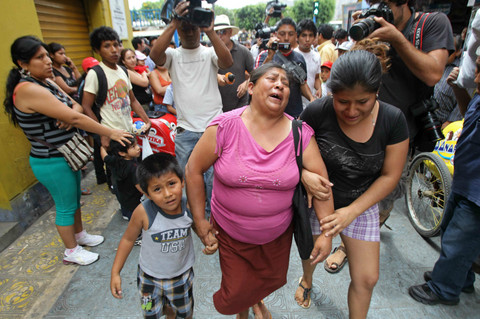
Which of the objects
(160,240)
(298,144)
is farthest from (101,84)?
(298,144)

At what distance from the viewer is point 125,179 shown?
3037 mm

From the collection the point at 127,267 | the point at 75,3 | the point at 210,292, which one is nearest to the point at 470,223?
the point at 210,292

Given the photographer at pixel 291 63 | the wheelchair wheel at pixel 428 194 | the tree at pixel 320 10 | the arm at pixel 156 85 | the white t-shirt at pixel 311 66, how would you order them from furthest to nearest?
the tree at pixel 320 10, the white t-shirt at pixel 311 66, the arm at pixel 156 85, the photographer at pixel 291 63, the wheelchair wheel at pixel 428 194

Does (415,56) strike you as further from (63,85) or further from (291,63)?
(63,85)

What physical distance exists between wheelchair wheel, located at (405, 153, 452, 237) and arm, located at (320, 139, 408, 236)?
137 centimetres

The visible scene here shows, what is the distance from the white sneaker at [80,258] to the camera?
280 cm

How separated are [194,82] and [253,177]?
1.73m

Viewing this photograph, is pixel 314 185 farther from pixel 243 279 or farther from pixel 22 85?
pixel 22 85

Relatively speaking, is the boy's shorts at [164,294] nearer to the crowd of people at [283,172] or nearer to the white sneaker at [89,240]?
the crowd of people at [283,172]

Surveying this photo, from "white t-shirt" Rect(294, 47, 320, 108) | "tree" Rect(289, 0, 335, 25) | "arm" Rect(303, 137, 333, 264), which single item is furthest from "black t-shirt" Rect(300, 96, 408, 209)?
"tree" Rect(289, 0, 335, 25)

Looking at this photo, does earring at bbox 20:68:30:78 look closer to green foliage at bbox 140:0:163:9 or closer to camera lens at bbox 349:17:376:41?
camera lens at bbox 349:17:376:41

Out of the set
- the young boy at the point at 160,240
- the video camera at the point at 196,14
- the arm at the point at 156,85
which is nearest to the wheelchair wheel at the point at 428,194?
the young boy at the point at 160,240

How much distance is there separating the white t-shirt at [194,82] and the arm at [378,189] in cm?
173

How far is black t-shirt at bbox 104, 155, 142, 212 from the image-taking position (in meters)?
2.97
